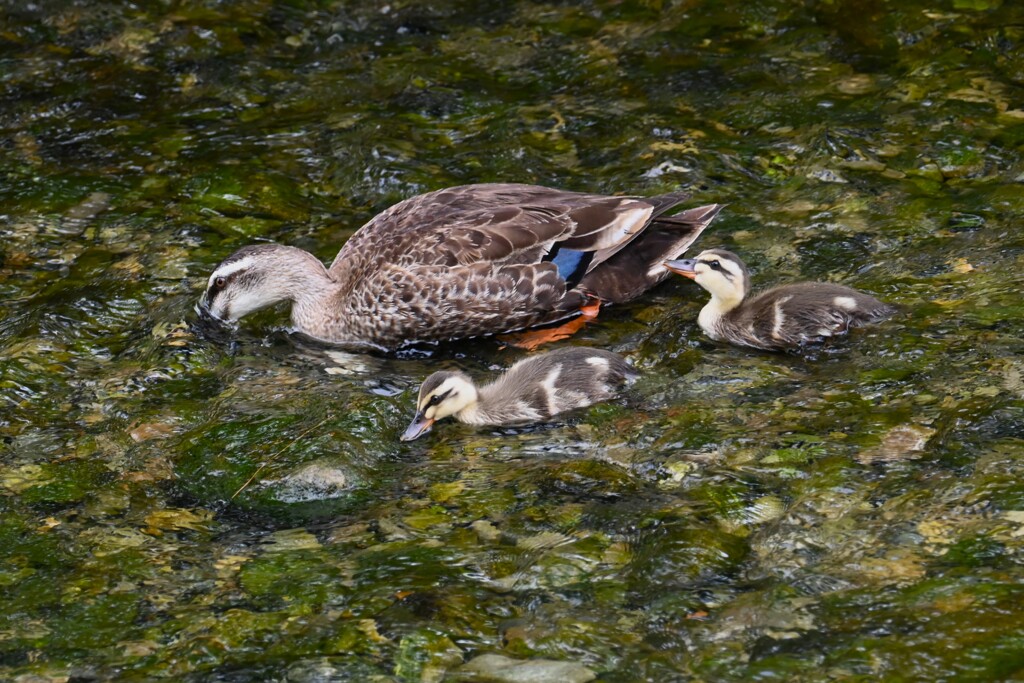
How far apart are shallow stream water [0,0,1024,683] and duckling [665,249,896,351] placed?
14 centimetres

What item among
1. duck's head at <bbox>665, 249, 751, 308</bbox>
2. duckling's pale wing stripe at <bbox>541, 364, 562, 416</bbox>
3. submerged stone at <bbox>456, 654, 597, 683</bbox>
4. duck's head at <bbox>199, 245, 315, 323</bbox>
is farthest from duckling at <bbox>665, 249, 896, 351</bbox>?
Answer: submerged stone at <bbox>456, 654, 597, 683</bbox>

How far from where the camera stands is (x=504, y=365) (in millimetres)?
7879

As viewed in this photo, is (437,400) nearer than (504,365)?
Yes

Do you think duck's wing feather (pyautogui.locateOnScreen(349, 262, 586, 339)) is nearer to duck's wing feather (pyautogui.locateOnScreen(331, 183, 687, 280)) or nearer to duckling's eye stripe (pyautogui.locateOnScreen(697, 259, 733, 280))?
duck's wing feather (pyautogui.locateOnScreen(331, 183, 687, 280))

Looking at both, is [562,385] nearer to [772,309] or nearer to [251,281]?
[772,309]

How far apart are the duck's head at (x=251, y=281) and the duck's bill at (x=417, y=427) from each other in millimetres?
1792

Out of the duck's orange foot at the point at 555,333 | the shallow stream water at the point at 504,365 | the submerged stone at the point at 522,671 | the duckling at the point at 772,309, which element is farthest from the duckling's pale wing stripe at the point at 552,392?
the submerged stone at the point at 522,671

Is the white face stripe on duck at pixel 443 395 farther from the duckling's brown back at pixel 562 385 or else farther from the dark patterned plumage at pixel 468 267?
the dark patterned plumage at pixel 468 267

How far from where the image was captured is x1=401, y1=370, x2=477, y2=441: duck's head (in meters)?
6.74

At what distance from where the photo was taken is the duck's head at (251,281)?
26.2 ft

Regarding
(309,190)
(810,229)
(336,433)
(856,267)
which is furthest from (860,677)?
(309,190)

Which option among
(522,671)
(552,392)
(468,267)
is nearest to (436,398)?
(552,392)

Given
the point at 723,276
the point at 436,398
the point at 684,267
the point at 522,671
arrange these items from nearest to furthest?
the point at 522,671, the point at 436,398, the point at 723,276, the point at 684,267

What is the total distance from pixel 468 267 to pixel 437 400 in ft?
4.37
